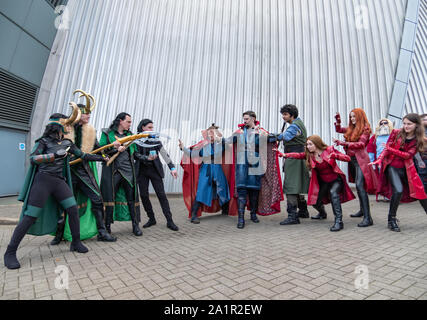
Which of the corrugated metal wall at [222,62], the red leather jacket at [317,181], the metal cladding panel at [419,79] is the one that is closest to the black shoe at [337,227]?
the red leather jacket at [317,181]

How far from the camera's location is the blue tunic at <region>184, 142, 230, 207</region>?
17.8 ft

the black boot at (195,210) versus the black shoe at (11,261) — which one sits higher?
the black boot at (195,210)

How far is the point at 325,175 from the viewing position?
4613 mm

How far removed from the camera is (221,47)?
1095cm

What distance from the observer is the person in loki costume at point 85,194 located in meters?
3.78

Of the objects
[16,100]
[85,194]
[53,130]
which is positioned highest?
[16,100]

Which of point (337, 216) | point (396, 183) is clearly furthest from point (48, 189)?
point (396, 183)

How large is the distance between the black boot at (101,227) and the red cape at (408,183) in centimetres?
442

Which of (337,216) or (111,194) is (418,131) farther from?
(111,194)

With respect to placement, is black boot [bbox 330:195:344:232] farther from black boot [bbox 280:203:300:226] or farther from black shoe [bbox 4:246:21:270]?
black shoe [bbox 4:246:21:270]

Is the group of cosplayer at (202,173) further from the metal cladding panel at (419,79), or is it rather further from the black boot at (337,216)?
the metal cladding panel at (419,79)

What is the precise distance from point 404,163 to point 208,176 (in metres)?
3.44

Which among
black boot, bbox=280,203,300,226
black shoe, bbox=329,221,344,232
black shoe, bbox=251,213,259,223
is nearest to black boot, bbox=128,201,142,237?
black shoe, bbox=251,213,259,223

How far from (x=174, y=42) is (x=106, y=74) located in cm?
304
